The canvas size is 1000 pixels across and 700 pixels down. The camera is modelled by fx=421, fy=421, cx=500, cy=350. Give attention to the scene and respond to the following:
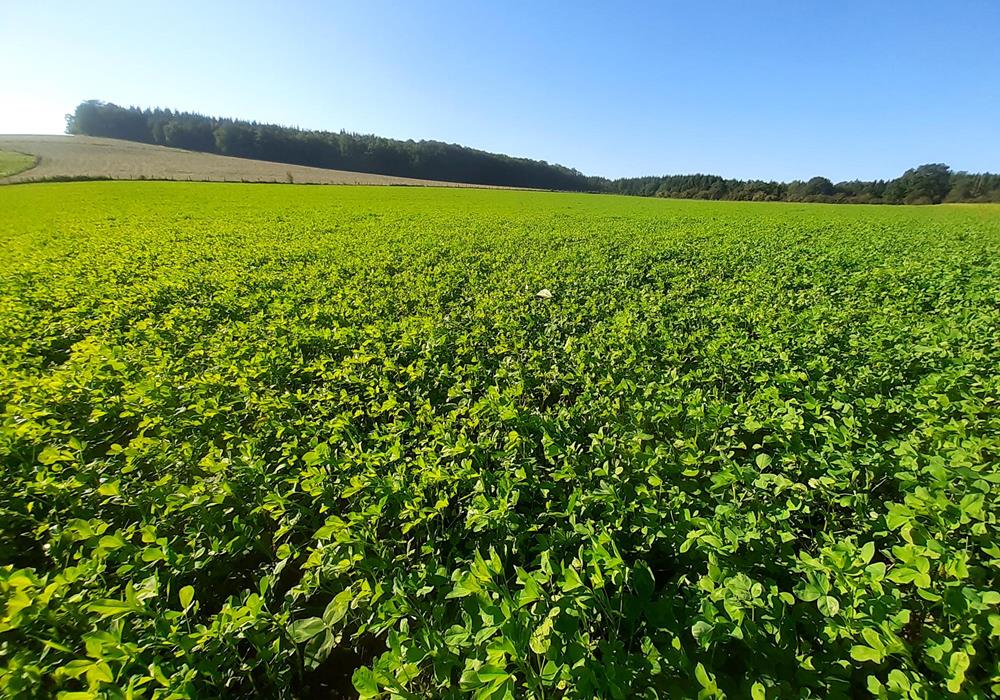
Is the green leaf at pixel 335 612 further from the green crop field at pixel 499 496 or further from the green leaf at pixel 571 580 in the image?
the green leaf at pixel 571 580

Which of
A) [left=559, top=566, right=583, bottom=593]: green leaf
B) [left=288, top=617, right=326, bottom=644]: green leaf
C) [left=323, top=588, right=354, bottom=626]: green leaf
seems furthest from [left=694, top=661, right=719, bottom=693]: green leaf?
[left=288, top=617, right=326, bottom=644]: green leaf

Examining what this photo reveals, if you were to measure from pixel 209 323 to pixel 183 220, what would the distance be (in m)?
17.6

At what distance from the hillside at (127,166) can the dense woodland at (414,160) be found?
1845 centimetres

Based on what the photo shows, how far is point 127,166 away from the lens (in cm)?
5597

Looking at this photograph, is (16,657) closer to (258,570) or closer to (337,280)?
(258,570)

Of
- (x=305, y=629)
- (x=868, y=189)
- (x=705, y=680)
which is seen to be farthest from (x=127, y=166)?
(x=868, y=189)

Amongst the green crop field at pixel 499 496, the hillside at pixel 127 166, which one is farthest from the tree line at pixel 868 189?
the green crop field at pixel 499 496

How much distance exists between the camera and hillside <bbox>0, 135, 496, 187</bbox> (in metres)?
49.5

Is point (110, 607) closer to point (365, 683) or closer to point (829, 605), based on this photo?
point (365, 683)

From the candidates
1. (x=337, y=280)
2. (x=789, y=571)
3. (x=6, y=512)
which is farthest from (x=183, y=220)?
(x=789, y=571)

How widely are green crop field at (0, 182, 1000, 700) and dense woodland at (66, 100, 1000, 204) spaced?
8798 centimetres

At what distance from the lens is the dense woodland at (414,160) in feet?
232

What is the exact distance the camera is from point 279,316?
687cm

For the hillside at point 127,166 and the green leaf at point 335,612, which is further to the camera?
the hillside at point 127,166
